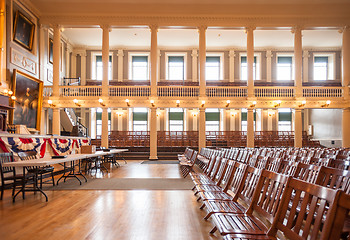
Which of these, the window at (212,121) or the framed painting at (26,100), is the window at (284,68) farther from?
the framed painting at (26,100)

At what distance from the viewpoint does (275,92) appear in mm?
15008

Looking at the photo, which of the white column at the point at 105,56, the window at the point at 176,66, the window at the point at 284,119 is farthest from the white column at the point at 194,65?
the white column at the point at 105,56

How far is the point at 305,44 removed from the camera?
800 inches

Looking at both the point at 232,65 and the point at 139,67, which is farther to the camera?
the point at 139,67

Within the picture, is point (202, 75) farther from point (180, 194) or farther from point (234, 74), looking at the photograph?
point (180, 194)

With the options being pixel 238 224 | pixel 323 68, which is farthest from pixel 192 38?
pixel 238 224

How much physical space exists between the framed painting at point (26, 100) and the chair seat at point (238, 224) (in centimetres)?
1135

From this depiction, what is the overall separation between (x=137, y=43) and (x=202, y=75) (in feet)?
25.3

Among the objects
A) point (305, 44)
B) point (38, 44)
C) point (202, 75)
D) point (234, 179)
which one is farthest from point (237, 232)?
point (305, 44)

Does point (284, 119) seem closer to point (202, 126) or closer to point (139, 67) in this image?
point (202, 126)

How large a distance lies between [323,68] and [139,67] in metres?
15.0

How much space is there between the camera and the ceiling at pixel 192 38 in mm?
17781

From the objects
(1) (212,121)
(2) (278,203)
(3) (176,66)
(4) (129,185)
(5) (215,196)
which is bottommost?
(4) (129,185)

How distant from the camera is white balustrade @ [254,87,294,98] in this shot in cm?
1488
